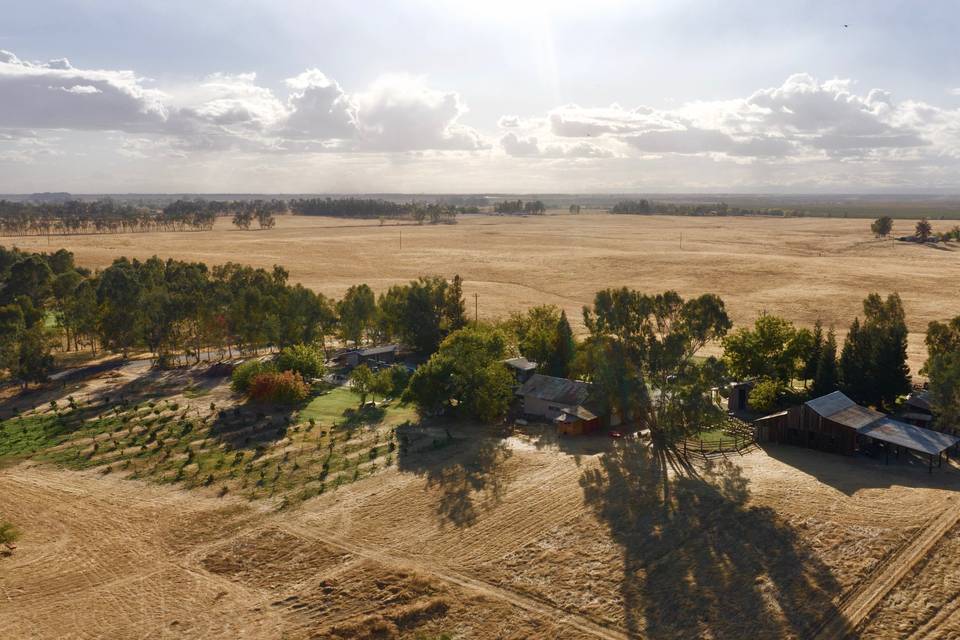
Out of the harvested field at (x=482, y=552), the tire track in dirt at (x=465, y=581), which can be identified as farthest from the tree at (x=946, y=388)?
the tire track in dirt at (x=465, y=581)

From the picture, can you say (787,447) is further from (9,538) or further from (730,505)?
(9,538)

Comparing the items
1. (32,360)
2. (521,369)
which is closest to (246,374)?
(32,360)

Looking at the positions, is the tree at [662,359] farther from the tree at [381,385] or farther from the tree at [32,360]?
the tree at [32,360]

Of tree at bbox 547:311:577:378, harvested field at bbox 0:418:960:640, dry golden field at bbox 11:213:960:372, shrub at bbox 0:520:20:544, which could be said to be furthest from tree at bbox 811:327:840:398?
shrub at bbox 0:520:20:544

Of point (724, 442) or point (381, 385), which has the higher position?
point (381, 385)

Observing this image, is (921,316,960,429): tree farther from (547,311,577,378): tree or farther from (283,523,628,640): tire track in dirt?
(283,523,628,640): tire track in dirt

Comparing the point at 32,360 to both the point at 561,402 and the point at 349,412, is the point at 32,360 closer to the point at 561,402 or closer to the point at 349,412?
the point at 349,412

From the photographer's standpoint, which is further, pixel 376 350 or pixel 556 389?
pixel 376 350
